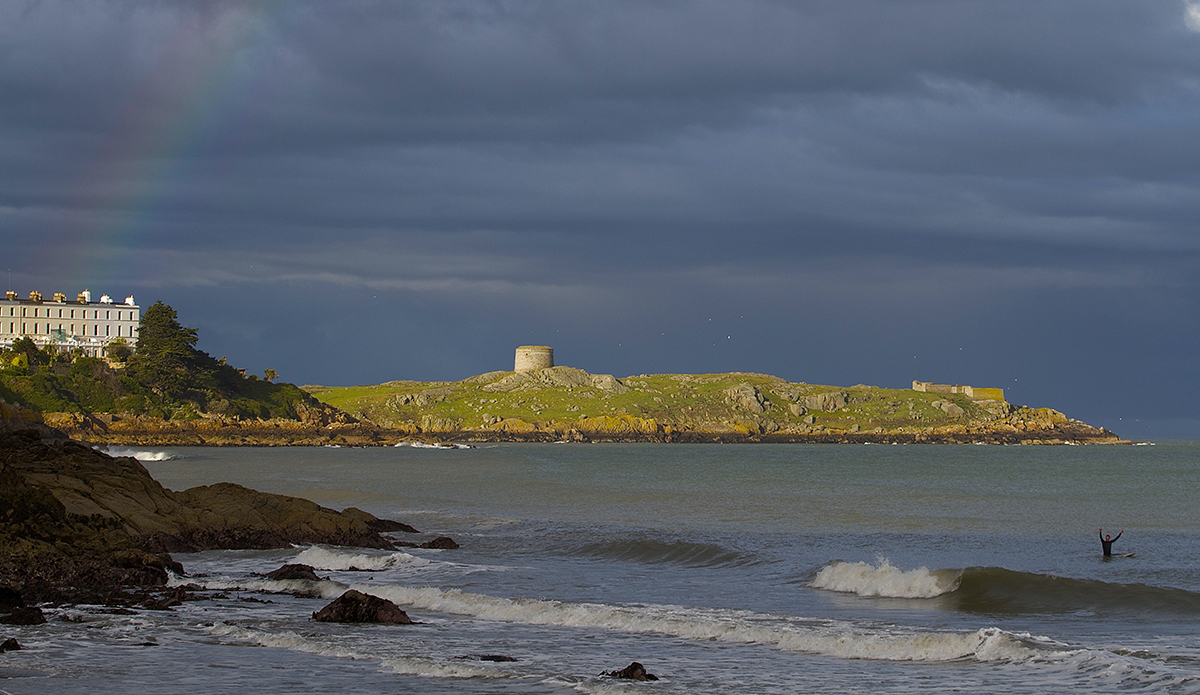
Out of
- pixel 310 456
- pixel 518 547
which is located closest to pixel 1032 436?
pixel 310 456

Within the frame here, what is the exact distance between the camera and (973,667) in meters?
13.3

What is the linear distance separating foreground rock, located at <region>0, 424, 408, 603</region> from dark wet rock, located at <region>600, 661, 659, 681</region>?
885 centimetres

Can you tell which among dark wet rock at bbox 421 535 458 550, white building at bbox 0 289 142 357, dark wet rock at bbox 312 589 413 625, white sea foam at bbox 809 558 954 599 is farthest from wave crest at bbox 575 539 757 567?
white building at bbox 0 289 142 357

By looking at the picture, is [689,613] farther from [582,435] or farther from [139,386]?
[582,435]

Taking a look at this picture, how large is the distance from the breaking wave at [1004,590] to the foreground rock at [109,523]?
12.5 m

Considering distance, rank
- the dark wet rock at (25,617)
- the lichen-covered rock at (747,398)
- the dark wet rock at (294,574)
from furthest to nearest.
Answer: the lichen-covered rock at (747,398) → the dark wet rock at (294,574) → the dark wet rock at (25,617)

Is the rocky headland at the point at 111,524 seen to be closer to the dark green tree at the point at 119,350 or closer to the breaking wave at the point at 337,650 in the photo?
the breaking wave at the point at 337,650

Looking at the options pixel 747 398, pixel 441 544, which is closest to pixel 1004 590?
pixel 441 544

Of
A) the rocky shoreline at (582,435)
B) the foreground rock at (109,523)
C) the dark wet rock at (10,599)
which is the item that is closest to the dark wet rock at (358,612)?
the foreground rock at (109,523)

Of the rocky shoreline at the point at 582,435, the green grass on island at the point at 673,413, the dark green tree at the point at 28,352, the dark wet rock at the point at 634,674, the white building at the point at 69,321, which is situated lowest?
the rocky shoreline at the point at 582,435

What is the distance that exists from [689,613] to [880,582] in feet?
18.2

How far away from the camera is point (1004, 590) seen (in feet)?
67.0

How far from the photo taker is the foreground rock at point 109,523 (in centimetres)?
1769

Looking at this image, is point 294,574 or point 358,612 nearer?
point 358,612
